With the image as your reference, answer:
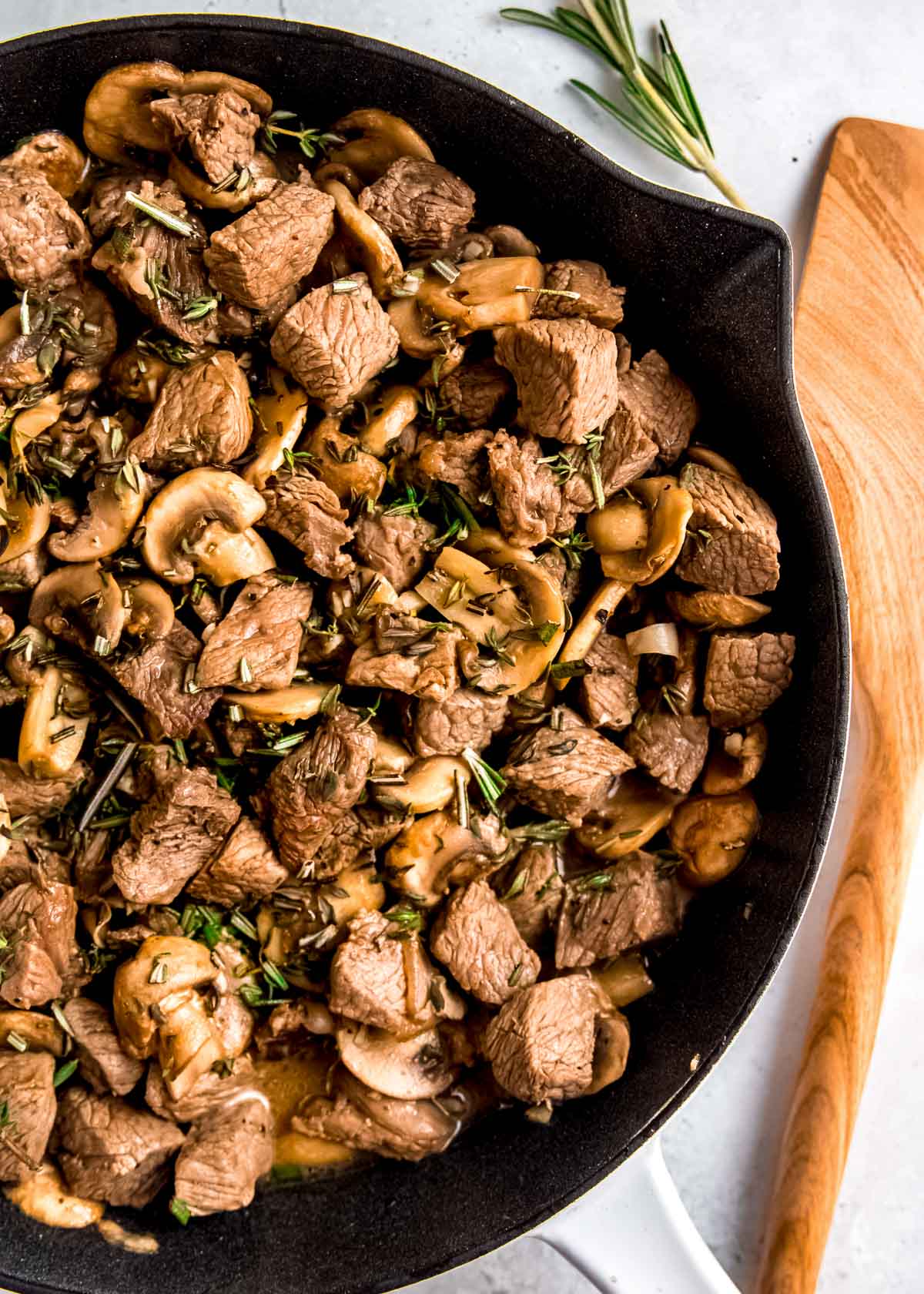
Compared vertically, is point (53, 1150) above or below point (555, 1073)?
below

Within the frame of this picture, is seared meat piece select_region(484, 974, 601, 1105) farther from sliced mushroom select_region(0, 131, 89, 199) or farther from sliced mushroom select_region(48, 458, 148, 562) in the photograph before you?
sliced mushroom select_region(0, 131, 89, 199)

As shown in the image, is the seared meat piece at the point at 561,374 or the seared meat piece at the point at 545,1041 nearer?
the seared meat piece at the point at 561,374

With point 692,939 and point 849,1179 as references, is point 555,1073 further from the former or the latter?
point 849,1179

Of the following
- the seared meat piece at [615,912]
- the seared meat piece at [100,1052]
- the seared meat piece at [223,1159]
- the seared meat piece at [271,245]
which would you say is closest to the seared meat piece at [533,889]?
the seared meat piece at [615,912]

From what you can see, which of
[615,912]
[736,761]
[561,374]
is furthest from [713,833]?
[561,374]

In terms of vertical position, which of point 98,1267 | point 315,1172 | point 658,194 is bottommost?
point 98,1267

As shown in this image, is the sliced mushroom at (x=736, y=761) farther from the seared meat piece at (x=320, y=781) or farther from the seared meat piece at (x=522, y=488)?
the seared meat piece at (x=320, y=781)

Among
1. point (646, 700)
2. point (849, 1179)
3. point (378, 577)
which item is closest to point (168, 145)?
point (378, 577)
